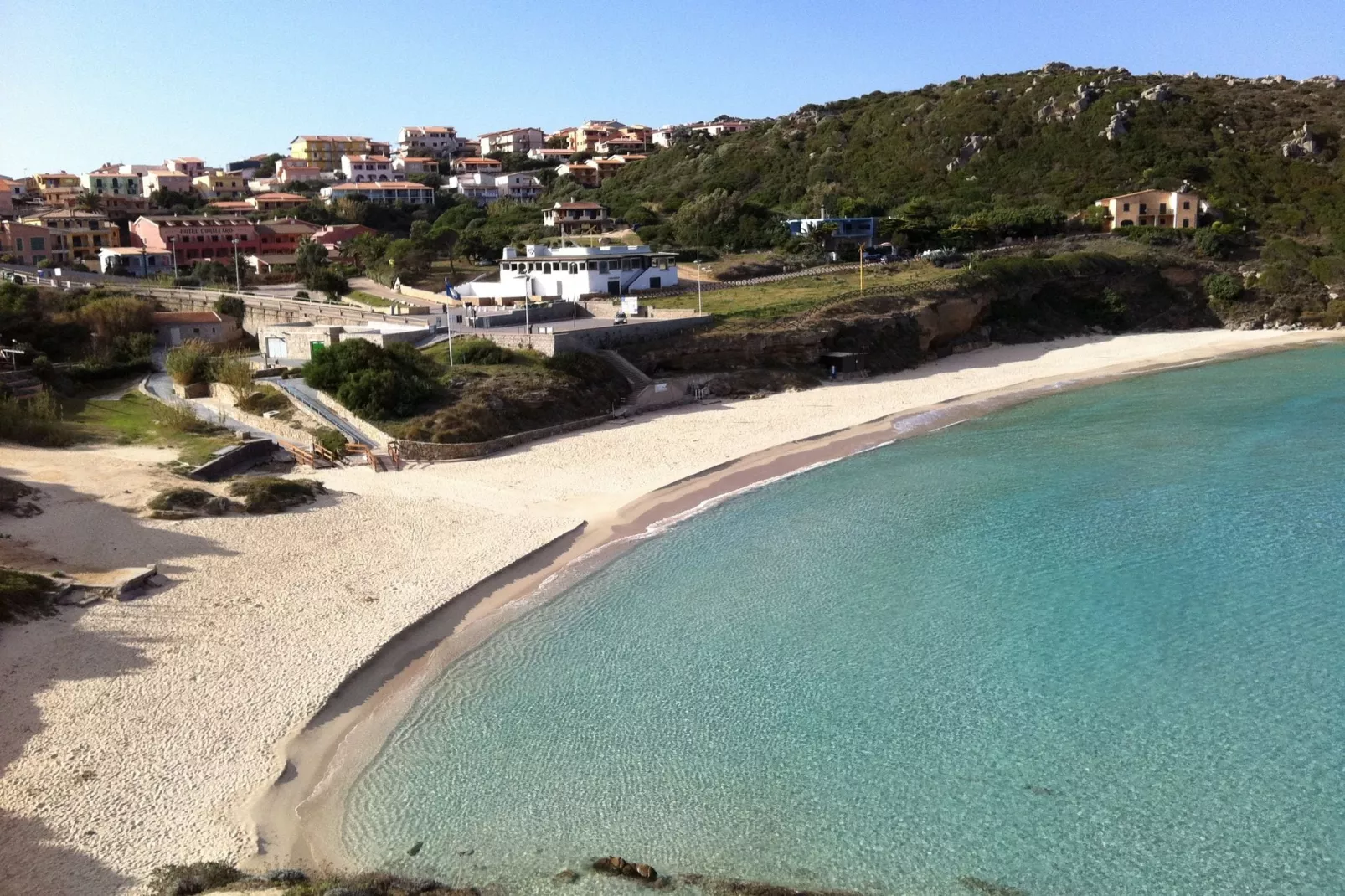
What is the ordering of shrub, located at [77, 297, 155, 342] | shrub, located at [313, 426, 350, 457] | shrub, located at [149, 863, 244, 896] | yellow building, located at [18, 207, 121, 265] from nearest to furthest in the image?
shrub, located at [149, 863, 244, 896], shrub, located at [313, 426, 350, 457], shrub, located at [77, 297, 155, 342], yellow building, located at [18, 207, 121, 265]

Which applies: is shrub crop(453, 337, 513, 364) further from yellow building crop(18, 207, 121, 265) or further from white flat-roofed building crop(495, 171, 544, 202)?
white flat-roofed building crop(495, 171, 544, 202)

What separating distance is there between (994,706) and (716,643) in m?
5.10

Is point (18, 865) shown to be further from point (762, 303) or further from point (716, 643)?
point (762, 303)

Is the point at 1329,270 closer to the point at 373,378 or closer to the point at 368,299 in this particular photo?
the point at 368,299

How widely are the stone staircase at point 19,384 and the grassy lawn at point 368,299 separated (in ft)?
60.1

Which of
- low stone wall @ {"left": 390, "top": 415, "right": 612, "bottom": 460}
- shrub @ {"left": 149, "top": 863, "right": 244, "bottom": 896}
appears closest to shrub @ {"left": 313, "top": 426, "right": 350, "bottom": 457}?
low stone wall @ {"left": 390, "top": 415, "right": 612, "bottom": 460}

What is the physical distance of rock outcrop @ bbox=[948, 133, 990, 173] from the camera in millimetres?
89688

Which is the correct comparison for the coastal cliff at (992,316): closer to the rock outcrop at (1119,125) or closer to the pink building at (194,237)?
the rock outcrop at (1119,125)

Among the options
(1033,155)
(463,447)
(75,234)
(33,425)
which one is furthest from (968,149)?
(33,425)

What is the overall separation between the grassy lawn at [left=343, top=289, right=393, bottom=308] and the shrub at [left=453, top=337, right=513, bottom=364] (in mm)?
16112

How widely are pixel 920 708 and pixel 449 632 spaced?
8.86 metres

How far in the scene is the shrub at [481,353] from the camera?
35656 mm

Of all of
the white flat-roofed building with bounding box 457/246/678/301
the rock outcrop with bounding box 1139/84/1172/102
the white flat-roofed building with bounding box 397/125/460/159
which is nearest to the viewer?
the white flat-roofed building with bounding box 457/246/678/301

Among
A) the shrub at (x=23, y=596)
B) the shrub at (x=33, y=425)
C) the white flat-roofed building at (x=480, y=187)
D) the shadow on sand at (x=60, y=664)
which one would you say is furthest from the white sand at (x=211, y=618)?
the white flat-roofed building at (x=480, y=187)
